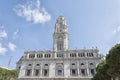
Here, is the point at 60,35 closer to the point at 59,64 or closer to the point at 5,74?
the point at 59,64

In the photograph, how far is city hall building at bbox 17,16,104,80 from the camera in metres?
60.0

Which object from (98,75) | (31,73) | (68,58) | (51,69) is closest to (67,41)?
(68,58)

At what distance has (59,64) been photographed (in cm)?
6269

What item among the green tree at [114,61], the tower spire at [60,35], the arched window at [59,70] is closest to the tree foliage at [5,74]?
the arched window at [59,70]

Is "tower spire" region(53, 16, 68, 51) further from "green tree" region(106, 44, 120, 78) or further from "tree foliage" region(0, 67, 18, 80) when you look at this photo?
"green tree" region(106, 44, 120, 78)

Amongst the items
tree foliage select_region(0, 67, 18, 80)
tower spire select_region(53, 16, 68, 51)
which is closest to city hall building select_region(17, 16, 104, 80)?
tower spire select_region(53, 16, 68, 51)

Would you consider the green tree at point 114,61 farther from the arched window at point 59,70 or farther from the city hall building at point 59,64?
the arched window at point 59,70

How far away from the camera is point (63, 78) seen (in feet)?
194

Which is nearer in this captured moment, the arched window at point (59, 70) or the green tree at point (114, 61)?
the green tree at point (114, 61)

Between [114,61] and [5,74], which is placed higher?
[114,61]

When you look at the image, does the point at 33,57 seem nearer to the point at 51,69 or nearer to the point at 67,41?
the point at 51,69

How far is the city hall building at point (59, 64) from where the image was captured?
6003 centimetres

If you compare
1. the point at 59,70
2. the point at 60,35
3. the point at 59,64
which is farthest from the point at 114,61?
the point at 60,35

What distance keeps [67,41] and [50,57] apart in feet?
36.6
